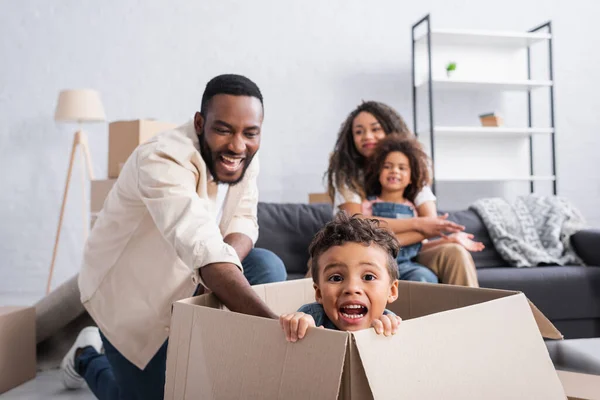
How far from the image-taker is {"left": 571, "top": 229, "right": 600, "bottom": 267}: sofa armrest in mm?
2691

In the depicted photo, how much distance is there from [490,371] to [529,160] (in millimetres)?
4067

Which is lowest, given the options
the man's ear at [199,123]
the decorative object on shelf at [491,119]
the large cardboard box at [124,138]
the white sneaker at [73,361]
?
the white sneaker at [73,361]

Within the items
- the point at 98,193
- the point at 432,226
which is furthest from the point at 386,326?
the point at 98,193

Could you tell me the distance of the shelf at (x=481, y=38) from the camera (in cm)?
410

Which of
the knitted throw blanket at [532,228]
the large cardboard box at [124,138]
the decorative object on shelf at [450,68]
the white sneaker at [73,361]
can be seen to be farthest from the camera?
the decorative object on shelf at [450,68]

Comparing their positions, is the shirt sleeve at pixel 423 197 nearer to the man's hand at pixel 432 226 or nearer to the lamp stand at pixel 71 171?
the man's hand at pixel 432 226

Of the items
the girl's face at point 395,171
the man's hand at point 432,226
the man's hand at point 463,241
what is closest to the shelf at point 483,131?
the girl's face at point 395,171

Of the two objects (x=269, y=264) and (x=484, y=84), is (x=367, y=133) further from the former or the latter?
(x=484, y=84)

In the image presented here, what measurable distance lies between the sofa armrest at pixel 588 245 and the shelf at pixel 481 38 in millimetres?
1787

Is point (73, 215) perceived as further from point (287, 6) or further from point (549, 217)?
point (549, 217)

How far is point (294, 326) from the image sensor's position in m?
0.70

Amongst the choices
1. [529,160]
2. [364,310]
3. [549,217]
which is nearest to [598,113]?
[529,160]

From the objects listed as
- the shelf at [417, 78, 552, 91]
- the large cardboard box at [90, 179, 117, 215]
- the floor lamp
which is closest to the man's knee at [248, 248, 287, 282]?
the large cardboard box at [90, 179, 117, 215]

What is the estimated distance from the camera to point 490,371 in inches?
31.5
